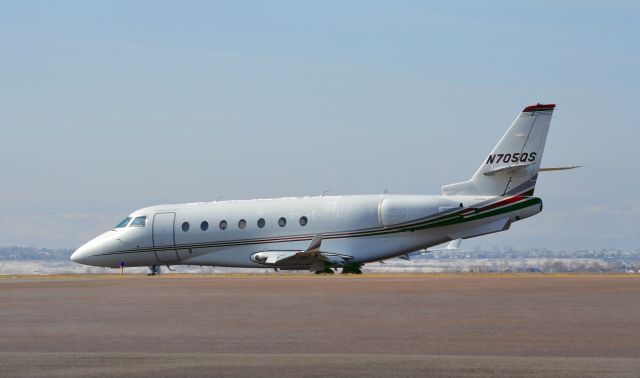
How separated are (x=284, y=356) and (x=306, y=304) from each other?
940 centimetres

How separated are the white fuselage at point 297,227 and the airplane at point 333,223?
0.04 m

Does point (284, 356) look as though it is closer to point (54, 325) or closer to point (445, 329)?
point (445, 329)

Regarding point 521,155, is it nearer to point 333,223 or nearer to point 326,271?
point 333,223

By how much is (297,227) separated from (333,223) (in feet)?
5.70

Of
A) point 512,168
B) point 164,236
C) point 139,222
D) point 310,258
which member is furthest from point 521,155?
point 139,222

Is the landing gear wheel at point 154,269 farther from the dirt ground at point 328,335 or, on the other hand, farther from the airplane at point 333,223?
the dirt ground at point 328,335

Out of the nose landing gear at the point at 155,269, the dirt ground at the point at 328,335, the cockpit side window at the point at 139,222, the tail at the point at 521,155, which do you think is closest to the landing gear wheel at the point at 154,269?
the nose landing gear at the point at 155,269

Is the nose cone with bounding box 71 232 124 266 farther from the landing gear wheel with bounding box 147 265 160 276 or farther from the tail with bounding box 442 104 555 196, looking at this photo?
the tail with bounding box 442 104 555 196

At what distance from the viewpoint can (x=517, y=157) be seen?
44.0 metres

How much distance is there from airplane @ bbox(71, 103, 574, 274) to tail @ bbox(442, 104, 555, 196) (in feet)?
0.13

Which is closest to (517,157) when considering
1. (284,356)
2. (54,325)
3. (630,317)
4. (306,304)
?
(306,304)

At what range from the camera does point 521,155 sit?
144 feet

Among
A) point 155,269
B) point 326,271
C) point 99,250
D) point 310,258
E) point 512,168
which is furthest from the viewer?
point 155,269

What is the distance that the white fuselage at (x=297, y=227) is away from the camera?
44.3 m
